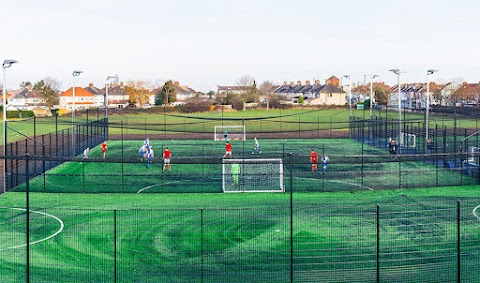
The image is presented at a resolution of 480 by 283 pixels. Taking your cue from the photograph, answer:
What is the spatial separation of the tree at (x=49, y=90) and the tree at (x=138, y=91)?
46.1 ft

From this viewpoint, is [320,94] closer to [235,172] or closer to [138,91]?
[138,91]

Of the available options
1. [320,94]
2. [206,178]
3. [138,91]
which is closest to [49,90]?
[138,91]

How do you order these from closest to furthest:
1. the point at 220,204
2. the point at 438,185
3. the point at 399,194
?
the point at 220,204
the point at 399,194
the point at 438,185

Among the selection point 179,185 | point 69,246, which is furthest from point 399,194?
point 69,246

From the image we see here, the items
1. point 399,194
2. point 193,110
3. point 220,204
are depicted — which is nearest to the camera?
point 220,204

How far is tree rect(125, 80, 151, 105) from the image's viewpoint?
128m

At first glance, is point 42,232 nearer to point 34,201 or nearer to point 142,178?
point 34,201

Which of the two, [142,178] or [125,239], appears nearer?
[125,239]

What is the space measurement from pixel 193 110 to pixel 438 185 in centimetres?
6752

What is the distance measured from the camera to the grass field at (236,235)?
15.8 metres

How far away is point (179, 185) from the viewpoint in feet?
99.4

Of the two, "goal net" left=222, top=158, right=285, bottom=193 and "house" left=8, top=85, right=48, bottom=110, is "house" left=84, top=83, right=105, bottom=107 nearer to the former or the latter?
"house" left=8, top=85, right=48, bottom=110

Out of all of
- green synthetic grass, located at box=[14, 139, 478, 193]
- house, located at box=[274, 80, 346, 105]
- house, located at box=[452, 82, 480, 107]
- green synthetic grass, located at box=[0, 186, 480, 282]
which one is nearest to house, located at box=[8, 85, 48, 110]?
house, located at box=[274, 80, 346, 105]

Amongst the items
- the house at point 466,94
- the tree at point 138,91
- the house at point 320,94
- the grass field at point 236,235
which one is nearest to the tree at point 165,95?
the tree at point 138,91
